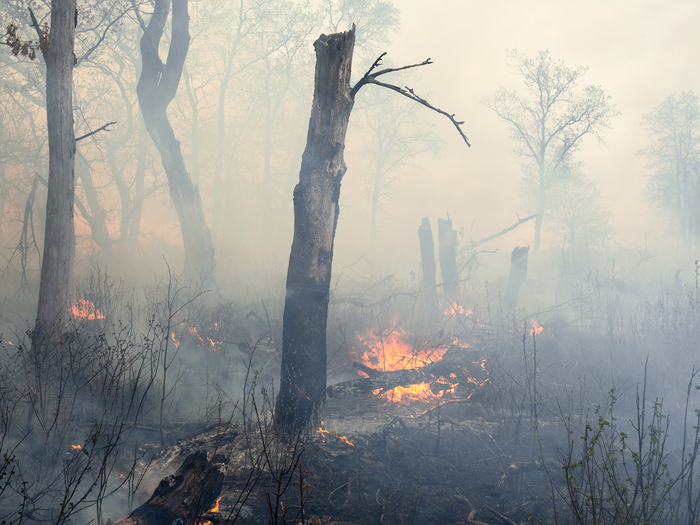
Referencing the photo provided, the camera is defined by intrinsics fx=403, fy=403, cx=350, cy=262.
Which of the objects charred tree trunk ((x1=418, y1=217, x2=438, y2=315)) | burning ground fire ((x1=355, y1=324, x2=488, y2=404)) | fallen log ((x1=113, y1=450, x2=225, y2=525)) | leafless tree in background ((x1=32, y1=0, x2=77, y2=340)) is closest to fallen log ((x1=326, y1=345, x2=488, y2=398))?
burning ground fire ((x1=355, y1=324, x2=488, y2=404))

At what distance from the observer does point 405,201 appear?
35.4 meters

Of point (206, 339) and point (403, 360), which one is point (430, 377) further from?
point (206, 339)

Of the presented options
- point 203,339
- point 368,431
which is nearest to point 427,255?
point 203,339

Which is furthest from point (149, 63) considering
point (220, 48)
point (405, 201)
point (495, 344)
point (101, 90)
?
point (405, 201)

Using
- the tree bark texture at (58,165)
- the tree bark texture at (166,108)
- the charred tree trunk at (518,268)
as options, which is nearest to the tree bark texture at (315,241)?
the tree bark texture at (58,165)

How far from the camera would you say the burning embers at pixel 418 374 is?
6.19 metres

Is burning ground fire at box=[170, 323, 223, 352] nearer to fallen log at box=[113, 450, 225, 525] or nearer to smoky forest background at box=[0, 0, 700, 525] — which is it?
smoky forest background at box=[0, 0, 700, 525]

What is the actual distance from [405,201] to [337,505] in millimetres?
33024

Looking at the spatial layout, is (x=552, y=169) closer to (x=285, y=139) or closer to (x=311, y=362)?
(x=285, y=139)

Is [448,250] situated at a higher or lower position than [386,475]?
higher

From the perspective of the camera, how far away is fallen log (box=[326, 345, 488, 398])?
20.0 ft

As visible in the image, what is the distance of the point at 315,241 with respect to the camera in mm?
4801

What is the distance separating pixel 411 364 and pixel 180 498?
4741 mm

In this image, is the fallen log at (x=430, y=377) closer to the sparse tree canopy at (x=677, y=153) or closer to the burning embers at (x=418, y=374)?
the burning embers at (x=418, y=374)
